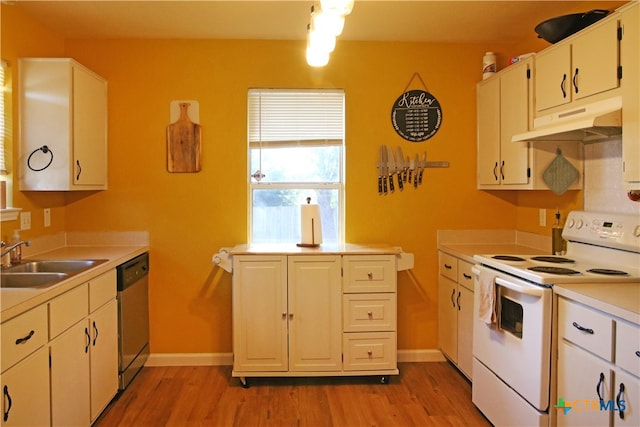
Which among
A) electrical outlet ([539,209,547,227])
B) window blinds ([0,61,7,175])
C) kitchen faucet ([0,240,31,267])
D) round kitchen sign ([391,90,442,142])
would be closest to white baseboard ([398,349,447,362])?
electrical outlet ([539,209,547,227])

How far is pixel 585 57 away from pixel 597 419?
1675 mm

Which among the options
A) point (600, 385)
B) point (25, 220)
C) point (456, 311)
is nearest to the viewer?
point (600, 385)

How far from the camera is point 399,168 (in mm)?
3309

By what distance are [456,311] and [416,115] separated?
57.9 inches

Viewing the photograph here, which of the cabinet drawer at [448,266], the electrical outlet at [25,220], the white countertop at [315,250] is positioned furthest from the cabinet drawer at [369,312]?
the electrical outlet at [25,220]

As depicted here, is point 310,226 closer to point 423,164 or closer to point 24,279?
point 423,164

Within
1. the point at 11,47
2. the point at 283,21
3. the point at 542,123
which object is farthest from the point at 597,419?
the point at 11,47

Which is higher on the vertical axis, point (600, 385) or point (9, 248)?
point (9, 248)

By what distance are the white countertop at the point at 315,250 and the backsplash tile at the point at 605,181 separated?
119cm

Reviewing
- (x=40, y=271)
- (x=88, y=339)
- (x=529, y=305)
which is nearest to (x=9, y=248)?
(x=40, y=271)

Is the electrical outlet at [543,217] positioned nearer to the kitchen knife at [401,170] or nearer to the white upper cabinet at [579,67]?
the white upper cabinet at [579,67]

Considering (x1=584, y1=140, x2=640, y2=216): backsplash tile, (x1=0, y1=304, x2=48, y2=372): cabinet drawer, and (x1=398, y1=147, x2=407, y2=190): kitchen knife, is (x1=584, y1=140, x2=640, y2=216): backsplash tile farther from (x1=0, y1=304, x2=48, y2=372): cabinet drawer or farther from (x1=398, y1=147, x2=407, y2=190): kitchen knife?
(x1=0, y1=304, x2=48, y2=372): cabinet drawer

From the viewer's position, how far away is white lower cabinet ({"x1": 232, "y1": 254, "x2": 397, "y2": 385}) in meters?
2.86

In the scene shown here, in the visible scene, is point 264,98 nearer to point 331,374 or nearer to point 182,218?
point 182,218
